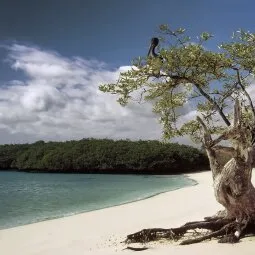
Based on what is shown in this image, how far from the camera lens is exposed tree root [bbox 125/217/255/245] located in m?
10.6

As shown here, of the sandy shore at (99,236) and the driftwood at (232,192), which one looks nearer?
the sandy shore at (99,236)

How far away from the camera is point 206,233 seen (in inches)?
444

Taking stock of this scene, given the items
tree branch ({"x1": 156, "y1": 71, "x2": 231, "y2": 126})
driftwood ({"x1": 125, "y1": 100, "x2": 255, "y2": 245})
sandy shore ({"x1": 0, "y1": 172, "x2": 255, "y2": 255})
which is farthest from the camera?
tree branch ({"x1": 156, "y1": 71, "x2": 231, "y2": 126})

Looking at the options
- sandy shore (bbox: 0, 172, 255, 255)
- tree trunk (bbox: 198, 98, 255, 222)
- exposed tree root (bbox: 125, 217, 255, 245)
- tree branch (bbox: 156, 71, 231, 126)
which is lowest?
sandy shore (bbox: 0, 172, 255, 255)

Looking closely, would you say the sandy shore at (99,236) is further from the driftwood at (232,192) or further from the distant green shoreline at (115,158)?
the distant green shoreline at (115,158)

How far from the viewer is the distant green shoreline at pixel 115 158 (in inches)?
3440

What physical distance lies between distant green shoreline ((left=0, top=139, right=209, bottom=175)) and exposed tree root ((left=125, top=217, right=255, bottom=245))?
2751 inches

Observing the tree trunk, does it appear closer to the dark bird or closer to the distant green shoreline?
the dark bird

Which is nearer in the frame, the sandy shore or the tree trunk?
the sandy shore

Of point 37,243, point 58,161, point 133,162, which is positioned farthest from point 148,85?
point 58,161

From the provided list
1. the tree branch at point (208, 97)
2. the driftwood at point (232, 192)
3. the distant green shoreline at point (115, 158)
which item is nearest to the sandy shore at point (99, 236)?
the driftwood at point (232, 192)

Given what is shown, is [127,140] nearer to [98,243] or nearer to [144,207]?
[144,207]

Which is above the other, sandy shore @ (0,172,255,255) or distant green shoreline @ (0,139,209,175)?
distant green shoreline @ (0,139,209,175)

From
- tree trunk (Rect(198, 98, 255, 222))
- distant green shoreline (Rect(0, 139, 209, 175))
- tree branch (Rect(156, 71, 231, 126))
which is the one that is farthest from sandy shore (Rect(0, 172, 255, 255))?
distant green shoreline (Rect(0, 139, 209, 175))
